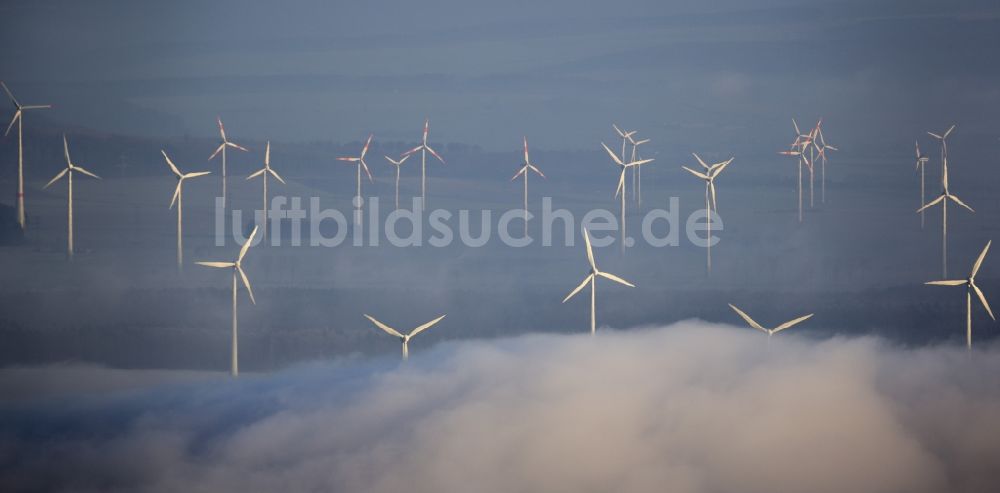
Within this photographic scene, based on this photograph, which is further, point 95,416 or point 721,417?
point 721,417

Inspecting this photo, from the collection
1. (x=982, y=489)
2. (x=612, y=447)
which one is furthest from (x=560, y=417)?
(x=982, y=489)

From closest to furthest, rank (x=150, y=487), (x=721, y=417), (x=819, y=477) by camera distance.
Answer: (x=150, y=487) < (x=819, y=477) < (x=721, y=417)

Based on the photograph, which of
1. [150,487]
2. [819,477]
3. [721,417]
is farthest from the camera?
[721,417]

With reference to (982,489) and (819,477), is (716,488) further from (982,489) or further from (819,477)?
(982,489)

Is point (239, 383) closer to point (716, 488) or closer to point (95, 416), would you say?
point (95, 416)

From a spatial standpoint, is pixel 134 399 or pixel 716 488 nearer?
pixel 716 488

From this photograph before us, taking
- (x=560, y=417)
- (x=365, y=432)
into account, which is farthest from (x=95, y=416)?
(x=560, y=417)

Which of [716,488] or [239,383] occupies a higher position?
[239,383]

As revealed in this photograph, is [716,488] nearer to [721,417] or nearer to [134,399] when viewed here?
[721,417]
